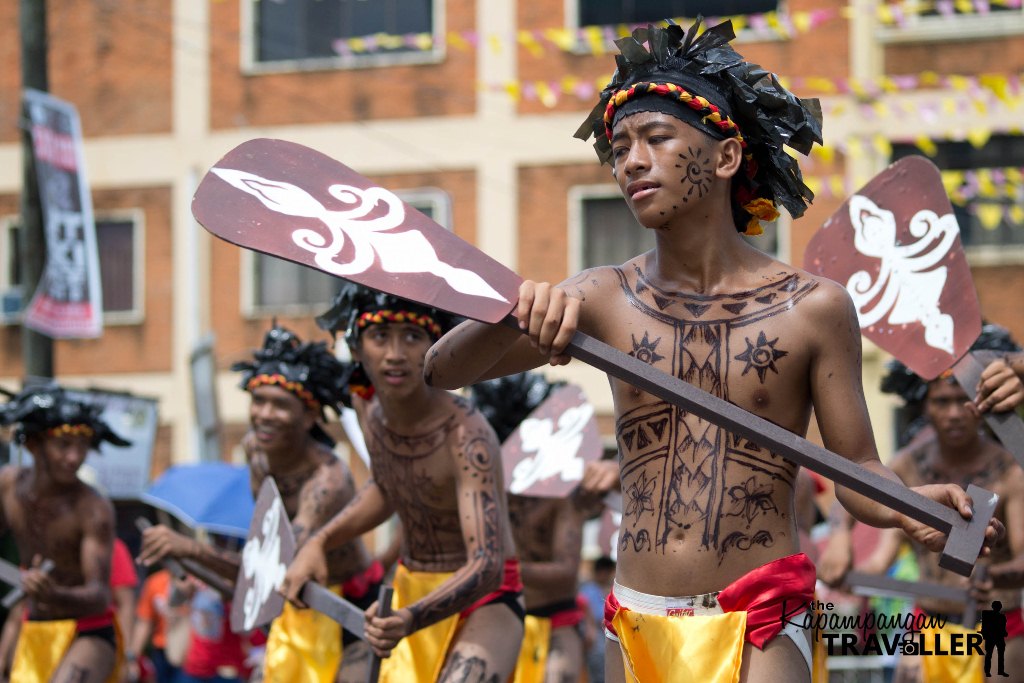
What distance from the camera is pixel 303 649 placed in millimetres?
7871

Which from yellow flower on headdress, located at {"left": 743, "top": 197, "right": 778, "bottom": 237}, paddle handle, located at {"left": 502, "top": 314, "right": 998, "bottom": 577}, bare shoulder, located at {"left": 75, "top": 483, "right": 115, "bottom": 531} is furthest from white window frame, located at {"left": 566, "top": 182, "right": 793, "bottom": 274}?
paddle handle, located at {"left": 502, "top": 314, "right": 998, "bottom": 577}

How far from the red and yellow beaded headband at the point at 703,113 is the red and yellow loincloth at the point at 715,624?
0.99 metres

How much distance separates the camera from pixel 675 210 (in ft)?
15.1

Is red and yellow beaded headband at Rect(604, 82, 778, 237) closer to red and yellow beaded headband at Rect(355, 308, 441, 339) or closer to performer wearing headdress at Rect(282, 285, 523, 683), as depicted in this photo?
performer wearing headdress at Rect(282, 285, 523, 683)

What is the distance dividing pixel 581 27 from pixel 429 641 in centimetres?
1770

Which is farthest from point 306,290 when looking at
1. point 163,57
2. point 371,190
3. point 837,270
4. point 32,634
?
point 371,190

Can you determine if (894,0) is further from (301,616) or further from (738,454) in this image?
(738,454)

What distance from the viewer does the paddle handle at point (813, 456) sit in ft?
13.7

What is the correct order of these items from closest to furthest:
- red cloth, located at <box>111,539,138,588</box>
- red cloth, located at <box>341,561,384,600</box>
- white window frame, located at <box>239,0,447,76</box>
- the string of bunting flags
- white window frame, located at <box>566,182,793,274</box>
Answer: red cloth, located at <box>341,561,384,600</box>, red cloth, located at <box>111,539,138,588</box>, the string of bunting flags, white window frame, located at <box>566,182,793,274</box>, white window frame, located at <box>239,0,447,76</box>

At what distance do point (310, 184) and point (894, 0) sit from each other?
18.3m

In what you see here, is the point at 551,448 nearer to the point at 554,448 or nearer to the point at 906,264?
the point at 554,448

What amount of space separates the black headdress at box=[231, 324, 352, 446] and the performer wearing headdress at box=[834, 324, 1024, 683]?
264cm

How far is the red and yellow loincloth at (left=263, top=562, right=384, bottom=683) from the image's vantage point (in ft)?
25.7

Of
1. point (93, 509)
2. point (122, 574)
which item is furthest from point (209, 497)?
point (93, 509)
